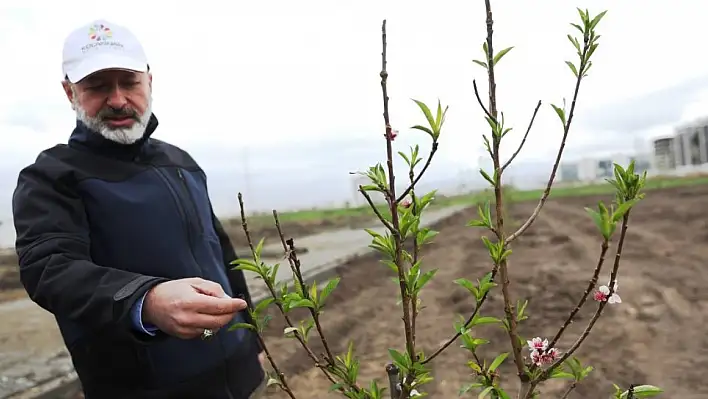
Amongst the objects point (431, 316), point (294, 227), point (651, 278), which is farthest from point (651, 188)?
point (431, 316)

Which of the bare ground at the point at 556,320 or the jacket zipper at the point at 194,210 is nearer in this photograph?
the jacket zipper at the point at 194,210

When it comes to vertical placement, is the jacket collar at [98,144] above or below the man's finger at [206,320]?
above

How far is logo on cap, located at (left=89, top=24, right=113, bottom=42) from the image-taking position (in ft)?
6.58

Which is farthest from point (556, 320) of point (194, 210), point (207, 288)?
point (207, 288)

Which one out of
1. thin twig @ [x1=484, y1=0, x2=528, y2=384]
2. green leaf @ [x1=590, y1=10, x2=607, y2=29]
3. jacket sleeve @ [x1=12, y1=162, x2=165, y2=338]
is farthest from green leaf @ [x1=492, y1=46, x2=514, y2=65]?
jacket sleeve @ [x1=12, y1=162, x2=165, y2=338]

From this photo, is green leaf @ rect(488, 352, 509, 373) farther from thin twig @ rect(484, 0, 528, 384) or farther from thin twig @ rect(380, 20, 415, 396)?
thin twig @ rect(380, 20, 415, 396)

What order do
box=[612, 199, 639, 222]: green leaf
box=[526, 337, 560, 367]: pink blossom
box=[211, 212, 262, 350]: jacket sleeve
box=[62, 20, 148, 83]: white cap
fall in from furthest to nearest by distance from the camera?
box=[211, 212, 262, 350]: jacket sleeve
box=[62, 20, 148, 83]: white cap
box=[526, 337, 560, 367]: pink blossom
box=[612, 199, 639, 222]: green leaf

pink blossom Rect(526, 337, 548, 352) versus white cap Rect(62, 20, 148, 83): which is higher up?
white cap Rect(62, 20, 148, 83)

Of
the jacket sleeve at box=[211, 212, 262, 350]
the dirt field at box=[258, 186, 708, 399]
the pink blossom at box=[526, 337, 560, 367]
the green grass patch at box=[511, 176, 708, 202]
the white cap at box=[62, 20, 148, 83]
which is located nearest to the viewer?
the pink blossom at box=[526, 337, 560, 367]

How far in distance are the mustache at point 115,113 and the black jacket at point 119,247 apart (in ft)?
0.24

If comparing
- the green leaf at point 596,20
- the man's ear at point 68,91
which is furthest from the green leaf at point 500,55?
Answer: the man's ear at point 68,91

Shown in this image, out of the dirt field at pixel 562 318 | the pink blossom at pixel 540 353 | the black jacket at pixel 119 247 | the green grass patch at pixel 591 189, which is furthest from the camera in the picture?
the green grass patch at pixel 591 189

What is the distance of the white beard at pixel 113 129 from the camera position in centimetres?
199

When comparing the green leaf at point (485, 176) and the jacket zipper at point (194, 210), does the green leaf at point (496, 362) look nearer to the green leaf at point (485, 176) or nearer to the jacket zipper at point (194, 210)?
the green leaf at point (485, 176)
